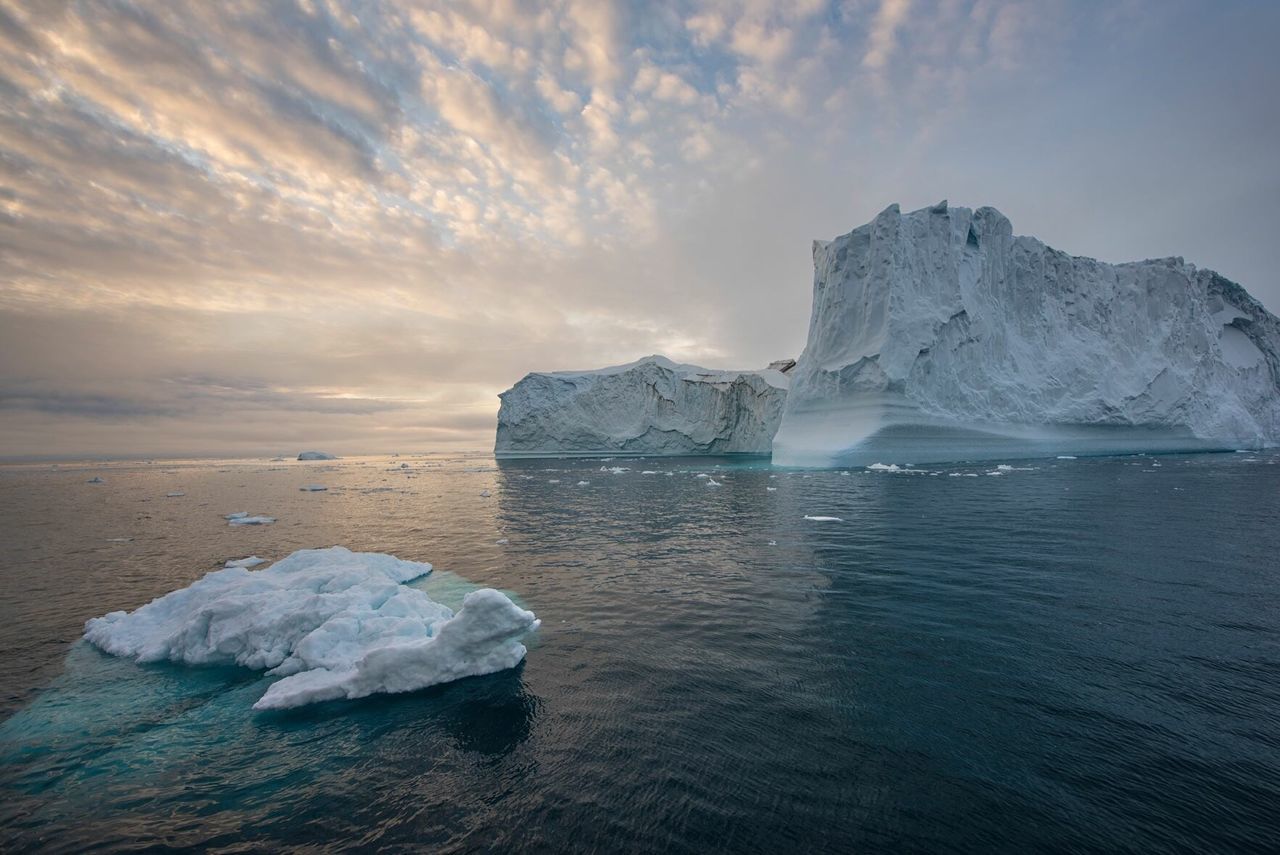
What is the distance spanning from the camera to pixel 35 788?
13.0 feet

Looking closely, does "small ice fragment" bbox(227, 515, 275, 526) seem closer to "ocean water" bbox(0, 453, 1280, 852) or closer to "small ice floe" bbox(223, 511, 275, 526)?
"small ice floe" bbox(223, 511, 275, 526)

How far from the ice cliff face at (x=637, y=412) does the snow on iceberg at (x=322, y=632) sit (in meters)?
51.6

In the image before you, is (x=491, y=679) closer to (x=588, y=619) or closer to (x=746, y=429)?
(x=588, y=619)

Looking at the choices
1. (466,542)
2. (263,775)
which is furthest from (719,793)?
(466,542)

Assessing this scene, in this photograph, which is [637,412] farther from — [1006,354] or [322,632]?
[322,632]

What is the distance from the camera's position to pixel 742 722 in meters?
4.38

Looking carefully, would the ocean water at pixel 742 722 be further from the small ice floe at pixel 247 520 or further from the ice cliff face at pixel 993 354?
the ice cliff face at pixel 993 354

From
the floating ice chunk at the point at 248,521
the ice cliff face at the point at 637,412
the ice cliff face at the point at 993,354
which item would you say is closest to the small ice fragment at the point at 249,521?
the floating ice chunk at the point at 248,521

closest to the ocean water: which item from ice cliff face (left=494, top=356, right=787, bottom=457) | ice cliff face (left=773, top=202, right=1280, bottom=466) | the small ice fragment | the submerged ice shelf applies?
the small ice fragment

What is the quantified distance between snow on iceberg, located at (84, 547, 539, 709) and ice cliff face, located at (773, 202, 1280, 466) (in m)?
30.4

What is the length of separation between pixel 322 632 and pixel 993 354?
41.6 metres

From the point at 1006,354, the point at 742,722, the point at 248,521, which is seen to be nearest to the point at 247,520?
the point at 248,521

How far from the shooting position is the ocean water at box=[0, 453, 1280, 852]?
328 centimetres

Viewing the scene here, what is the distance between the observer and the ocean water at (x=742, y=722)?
3.28 meters
